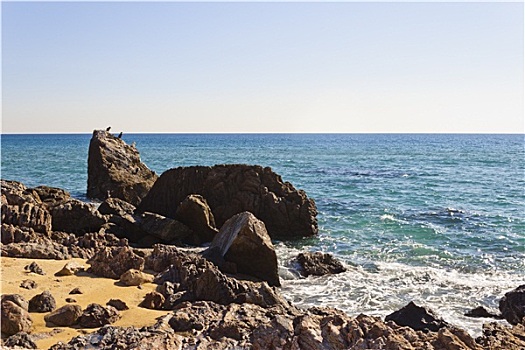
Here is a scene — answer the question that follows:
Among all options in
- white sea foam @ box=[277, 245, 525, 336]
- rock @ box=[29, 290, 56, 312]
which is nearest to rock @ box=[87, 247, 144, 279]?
rock @ box=[29, 290, 56, 312]

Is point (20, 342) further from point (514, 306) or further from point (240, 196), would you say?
point (240, 196)

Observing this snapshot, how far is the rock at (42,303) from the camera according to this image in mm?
9008

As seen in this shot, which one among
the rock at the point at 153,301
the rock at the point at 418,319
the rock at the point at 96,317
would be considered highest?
the rock at the point at 96,317

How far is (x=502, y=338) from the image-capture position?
7410mm

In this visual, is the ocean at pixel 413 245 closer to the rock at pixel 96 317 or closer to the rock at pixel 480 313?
the rock at pixel 480 313

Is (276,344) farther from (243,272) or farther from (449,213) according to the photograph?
(449,213)

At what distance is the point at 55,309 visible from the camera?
915 cm

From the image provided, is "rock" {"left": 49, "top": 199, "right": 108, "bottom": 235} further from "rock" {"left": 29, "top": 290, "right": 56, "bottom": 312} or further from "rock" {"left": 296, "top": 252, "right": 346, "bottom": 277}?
"rock" {"left": 29, "top": 290, "right": 56, "bottom": 312}

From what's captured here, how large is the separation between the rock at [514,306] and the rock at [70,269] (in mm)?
9827

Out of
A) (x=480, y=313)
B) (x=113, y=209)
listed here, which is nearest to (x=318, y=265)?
(x=480, y=313)

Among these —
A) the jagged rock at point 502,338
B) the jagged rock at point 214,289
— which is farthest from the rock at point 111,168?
the jagged rock at point 502,338

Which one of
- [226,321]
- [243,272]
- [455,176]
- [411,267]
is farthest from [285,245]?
[455,176]

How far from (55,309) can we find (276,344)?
14.8ft

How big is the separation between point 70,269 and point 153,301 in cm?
309
